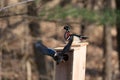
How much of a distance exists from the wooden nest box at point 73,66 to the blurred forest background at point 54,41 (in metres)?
4.66

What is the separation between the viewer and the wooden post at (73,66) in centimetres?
324

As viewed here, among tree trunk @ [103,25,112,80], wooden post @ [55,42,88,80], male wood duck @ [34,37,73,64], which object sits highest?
male wood duck @ [34,37,73,64]

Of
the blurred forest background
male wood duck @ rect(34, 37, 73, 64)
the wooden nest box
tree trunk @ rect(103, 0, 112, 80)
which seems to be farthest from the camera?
tree trunk @ rect(103, 0, 112, 80)

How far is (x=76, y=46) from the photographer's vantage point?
10.6ft

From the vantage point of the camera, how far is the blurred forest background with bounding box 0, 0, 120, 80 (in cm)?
866

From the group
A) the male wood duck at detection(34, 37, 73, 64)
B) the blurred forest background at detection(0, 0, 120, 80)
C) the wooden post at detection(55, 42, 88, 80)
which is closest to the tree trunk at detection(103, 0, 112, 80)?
the blurred forest background at detection(0, 0, 120, 80)

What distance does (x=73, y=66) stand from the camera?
3248 millimetres

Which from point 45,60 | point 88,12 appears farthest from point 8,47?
point 88,12

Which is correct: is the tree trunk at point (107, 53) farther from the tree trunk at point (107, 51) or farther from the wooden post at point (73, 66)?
the wooden post at point (73, 66)

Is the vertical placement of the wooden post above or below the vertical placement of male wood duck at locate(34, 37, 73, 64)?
below

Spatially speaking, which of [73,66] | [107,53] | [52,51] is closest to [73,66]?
[73,66]

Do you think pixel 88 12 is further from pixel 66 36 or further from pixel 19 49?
pixel 66 36

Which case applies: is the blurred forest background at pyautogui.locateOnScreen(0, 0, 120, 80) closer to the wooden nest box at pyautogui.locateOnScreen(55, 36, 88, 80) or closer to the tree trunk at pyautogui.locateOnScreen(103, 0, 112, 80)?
the tree trunk at pyautogui.locateOnScreen(103, 0, 112, 80)

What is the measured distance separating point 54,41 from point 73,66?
616 centimetres
